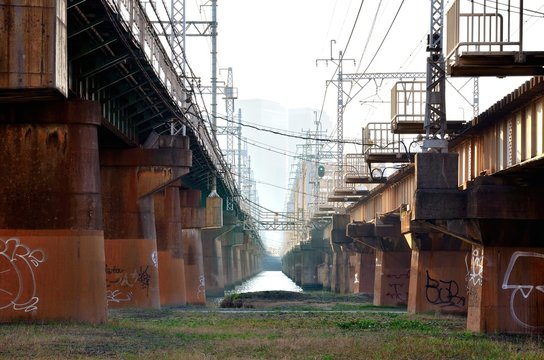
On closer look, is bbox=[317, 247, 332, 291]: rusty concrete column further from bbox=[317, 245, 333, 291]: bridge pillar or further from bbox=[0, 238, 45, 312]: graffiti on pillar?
bbox=[0, 238, 45, 312]: graffiti on pillar

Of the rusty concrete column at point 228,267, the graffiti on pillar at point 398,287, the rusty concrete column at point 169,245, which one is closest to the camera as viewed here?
the rusty concrete column at point 169,245

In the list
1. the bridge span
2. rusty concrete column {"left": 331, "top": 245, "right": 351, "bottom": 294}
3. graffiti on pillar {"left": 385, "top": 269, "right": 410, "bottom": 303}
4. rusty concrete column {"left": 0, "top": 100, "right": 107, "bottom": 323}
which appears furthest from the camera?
rusty concrete column {"left": 331, "top": 245, "right": 351, "bottom": 294}

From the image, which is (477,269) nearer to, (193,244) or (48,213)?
(48,213)

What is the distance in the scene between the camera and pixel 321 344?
2786 centimetres

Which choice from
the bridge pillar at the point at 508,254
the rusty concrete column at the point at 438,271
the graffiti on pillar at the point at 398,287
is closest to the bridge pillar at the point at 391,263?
the graffiti on pillar at the point at 398,287

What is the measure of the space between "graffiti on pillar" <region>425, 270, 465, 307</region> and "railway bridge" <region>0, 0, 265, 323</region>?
39.6 ft

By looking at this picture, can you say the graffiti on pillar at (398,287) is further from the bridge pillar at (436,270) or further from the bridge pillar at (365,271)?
the bridge pillar at (365,271)

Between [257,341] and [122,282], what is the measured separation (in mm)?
25315

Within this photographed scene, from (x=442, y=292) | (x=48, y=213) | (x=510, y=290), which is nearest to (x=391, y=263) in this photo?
(x=442, y=292)

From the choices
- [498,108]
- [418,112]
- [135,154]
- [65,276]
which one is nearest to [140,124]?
[135,154]

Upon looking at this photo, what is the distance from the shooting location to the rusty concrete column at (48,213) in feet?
115

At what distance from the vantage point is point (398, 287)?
70.1 m

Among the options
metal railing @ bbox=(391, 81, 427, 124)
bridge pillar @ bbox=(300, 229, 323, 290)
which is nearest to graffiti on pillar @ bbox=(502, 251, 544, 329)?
metal railing @ bbox=(391, 81, 427, 124)

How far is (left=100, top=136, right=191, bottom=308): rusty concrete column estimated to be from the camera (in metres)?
53.2
